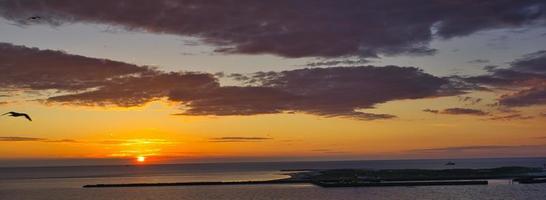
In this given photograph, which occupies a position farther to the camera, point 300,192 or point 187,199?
point 300,192

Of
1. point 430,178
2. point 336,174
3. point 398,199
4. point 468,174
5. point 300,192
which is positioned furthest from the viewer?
point 336,174

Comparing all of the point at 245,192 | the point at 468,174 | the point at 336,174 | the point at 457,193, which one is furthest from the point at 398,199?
the point at 336,174

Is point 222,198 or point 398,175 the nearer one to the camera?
point 222,198

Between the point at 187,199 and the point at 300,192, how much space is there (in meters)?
19.1

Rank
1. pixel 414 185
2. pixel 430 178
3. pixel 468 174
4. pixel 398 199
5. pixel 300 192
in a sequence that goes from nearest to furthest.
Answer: pixel 398 199 < pixel 300 192 < pixel 414 185 < pixel 430 178 < pixel 468 174

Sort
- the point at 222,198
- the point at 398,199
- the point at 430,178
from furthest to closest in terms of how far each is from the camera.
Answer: the point at 430,178, the point at 222,198, the point at 398,199

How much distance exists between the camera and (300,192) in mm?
→ 97875

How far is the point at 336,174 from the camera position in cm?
15150

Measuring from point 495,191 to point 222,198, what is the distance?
41.2m

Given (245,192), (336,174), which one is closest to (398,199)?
(245,192)

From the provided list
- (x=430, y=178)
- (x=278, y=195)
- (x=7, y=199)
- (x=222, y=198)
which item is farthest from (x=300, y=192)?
(x=7, y=199)

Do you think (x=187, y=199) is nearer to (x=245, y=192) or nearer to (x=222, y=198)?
(x=222, y=198)


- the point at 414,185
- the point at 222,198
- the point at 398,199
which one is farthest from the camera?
the point at 414,185

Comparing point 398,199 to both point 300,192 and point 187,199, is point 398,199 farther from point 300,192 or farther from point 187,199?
point 187,199
